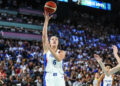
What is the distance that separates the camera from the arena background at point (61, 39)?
12594mm

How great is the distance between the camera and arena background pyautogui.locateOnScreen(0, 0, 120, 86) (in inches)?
496

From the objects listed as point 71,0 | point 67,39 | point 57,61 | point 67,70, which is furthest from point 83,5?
point 57,61

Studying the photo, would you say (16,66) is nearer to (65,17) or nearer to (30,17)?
(30,17)

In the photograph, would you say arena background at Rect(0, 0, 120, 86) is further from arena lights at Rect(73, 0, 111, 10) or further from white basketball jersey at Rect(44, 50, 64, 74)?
white basketball jersey at Rect(44, 50, 64, 74)

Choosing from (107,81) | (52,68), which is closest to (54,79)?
(52,68)

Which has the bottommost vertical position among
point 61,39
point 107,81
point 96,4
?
point 61,39

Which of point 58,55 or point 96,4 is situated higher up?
point 96,4

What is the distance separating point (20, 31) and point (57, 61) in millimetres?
16418

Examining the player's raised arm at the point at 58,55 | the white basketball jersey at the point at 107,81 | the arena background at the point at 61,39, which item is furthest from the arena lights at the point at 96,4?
the player's raised arm at the point at 58,55

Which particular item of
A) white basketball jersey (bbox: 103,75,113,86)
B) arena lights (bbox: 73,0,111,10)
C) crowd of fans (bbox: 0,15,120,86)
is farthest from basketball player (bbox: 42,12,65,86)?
arena lights (bbox: 73,0,111,10)

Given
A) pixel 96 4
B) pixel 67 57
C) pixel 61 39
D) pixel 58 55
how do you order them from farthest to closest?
pixel 96 4 → pixel 61 39 → pixel 67 57 → pixel 58 55

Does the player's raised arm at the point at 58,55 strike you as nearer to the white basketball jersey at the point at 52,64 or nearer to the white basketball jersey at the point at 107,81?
the white basketball jersey at the point at 52,64

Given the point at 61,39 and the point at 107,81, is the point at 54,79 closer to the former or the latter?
the point at 107,81

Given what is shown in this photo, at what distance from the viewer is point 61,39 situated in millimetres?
20375
